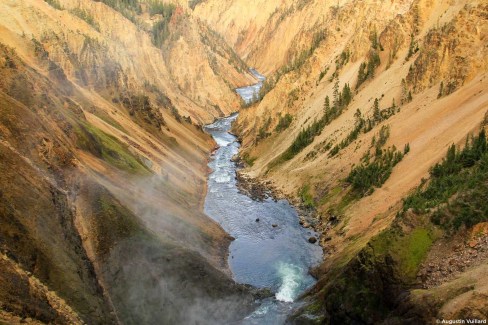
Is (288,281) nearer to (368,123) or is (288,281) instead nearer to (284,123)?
(368,123)

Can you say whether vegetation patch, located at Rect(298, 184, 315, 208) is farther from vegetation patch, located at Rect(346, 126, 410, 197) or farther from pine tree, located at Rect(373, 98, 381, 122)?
pine tree, located at Rect(373, 98, 381, 122)

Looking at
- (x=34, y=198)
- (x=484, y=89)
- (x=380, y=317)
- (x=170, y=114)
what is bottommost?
(x=170, y=114)

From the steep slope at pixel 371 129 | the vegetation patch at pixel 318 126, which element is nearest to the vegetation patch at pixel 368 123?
the steep slope at pixel 371 129

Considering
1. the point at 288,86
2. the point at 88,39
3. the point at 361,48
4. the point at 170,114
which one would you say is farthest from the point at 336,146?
the point at 88,39

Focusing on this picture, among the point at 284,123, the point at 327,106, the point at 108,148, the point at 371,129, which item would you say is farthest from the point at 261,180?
the point at 108,148

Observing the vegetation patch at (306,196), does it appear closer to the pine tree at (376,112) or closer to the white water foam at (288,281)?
the pine tree at (376,112)

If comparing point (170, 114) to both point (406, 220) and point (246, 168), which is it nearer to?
point (246, 168)
